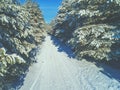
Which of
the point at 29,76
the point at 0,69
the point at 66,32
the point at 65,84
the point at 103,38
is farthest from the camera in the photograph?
the point at 66,32

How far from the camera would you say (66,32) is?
3456 centimetres

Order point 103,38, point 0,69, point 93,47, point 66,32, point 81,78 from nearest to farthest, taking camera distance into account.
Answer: point 0,69, point 81,78, point 103,38, point 93,47, point 66,32

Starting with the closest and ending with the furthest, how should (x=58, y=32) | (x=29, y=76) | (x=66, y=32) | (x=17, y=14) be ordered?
(x=17, y=14), (x=29, y=76), (x=66, y=32), (x=58, y=32)

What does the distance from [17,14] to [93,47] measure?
8823 mm

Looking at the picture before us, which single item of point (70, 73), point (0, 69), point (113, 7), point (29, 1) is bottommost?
point (0, 69)

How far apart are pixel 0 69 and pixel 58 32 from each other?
29.5 metres

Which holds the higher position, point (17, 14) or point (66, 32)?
point (66, 32)

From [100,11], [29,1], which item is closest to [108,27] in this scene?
[100,11]

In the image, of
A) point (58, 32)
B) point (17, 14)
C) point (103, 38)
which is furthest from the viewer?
point (58, 32)

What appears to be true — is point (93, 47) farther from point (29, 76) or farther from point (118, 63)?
point (29, 76)

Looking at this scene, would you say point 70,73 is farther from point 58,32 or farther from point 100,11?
point 58,32

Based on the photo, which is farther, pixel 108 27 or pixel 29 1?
pixel 29 1

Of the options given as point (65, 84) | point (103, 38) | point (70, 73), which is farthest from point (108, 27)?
point (65, 84)

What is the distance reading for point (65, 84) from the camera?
13.2m
